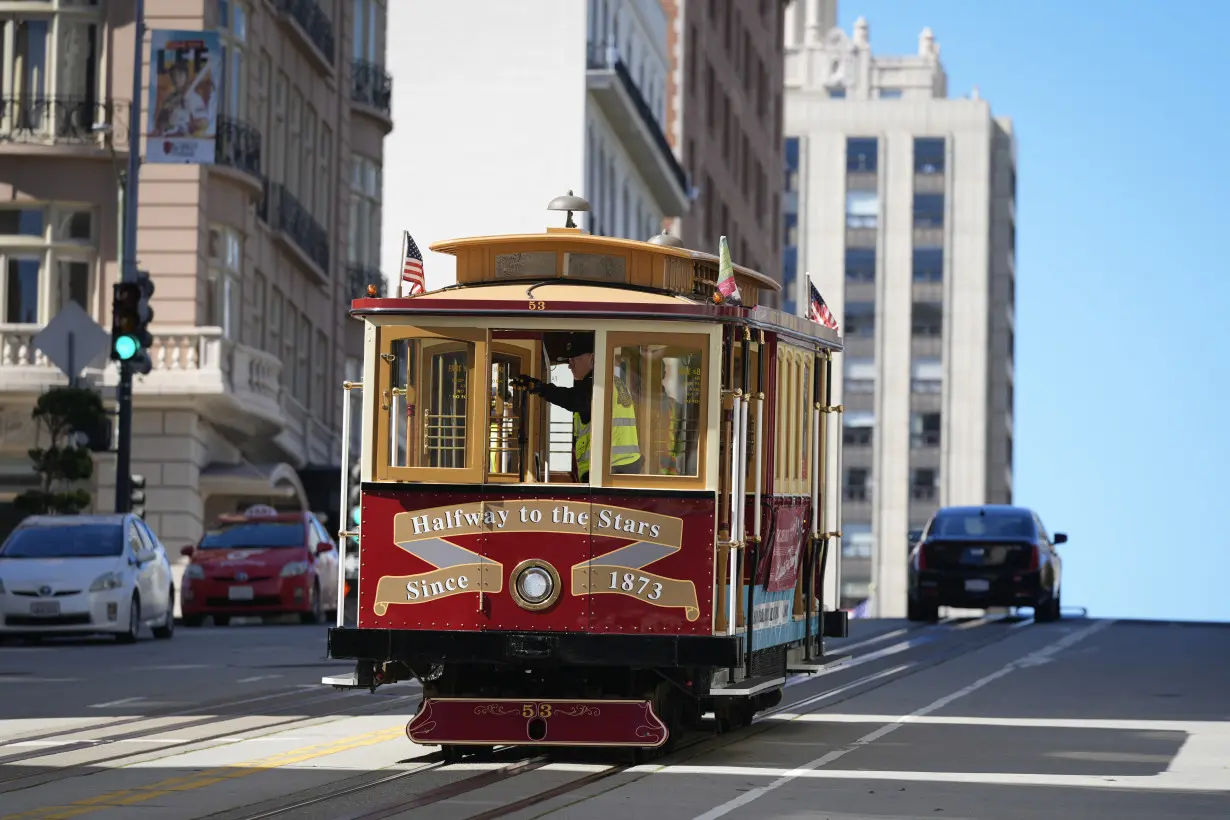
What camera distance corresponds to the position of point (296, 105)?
5128 centimetres

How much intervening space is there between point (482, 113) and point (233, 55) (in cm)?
1841

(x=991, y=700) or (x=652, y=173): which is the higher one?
(x=652, y=173)

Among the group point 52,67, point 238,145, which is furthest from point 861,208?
point 52,67

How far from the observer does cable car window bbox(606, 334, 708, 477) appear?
1390 centimetres

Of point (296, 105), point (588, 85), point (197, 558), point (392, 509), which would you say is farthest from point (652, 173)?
point (392, 509)

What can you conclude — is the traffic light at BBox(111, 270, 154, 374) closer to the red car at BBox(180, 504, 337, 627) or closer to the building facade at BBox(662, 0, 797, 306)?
the red car at BBox(180, 504, 337, 627)

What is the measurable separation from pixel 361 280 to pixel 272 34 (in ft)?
33.0

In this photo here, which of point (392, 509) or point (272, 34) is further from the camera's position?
point (272, 34)

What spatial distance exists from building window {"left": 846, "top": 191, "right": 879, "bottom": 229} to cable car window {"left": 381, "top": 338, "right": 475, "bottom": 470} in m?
135

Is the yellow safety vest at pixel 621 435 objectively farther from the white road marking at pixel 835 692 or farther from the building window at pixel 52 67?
the building window at pixel 52 67

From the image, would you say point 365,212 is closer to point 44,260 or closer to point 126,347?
point 44,260

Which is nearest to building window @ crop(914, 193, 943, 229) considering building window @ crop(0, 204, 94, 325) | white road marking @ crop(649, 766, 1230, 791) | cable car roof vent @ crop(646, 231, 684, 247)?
building window @ crop(0, 204, 94, 325)

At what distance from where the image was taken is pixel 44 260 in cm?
4422

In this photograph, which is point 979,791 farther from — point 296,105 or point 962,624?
point 296,105
